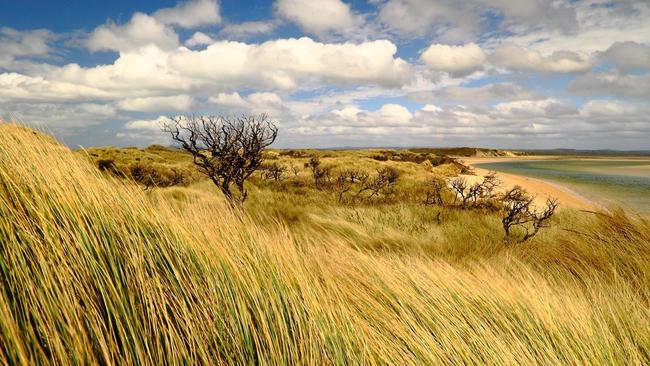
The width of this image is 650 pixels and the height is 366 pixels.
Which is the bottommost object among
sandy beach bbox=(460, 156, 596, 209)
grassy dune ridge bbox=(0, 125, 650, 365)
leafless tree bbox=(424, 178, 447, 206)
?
sandy beach bbox=(460, 156, 596, 209)

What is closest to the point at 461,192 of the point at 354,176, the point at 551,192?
the point at 354,176

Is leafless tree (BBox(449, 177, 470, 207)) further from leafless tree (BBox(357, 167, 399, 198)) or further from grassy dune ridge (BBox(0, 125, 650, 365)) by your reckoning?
grassy dune ridge (BBox(0, 125, 650, 365))

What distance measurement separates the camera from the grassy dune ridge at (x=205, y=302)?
1.33m

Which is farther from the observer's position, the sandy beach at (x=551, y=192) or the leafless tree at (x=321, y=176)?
the sandy beach at (x=551, y=192)

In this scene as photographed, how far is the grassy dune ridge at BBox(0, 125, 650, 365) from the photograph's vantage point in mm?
1335

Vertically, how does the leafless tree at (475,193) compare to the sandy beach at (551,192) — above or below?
above

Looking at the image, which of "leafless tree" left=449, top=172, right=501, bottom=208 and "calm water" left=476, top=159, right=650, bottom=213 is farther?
"calm water" left=476, top=159, right=650, bottom=213

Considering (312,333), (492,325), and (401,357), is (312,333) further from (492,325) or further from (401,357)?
(492,325)

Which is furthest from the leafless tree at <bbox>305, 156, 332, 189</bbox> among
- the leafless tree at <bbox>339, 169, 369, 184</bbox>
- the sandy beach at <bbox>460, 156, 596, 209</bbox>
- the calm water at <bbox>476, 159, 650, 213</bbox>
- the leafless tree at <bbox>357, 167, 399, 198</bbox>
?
the calm water at <bbox>476, 159, 650, 213</bbox>

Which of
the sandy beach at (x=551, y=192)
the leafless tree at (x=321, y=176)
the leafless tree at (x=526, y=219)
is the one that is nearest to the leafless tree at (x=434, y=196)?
the leafless tree at (x=526, y=219)

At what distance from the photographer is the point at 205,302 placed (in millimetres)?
1676

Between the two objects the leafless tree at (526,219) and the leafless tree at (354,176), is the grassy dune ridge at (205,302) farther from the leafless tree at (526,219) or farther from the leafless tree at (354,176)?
the leafless tree at (354,176)

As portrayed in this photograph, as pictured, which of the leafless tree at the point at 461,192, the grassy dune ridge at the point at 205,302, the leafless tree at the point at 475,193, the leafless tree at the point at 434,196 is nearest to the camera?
the grassy dune ridge at the point at 205,302

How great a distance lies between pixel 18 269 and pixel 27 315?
20 centimetres
